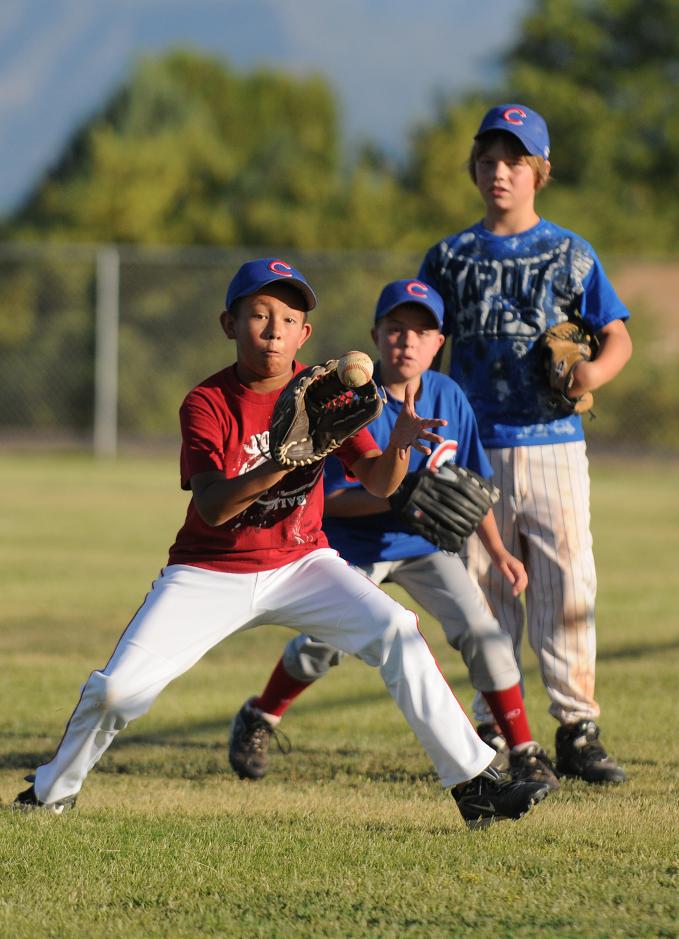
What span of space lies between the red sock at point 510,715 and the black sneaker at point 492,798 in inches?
29.9

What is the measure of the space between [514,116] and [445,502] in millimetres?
1369

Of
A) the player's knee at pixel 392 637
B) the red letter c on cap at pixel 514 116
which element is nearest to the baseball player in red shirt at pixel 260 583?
the player's knee at pixel 392 637

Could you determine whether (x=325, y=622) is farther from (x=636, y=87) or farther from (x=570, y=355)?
(x=636, y=87)

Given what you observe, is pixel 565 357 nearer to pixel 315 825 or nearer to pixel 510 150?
pixel 510 150

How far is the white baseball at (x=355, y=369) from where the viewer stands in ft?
11.6

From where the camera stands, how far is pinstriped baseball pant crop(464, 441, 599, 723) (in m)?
4.80

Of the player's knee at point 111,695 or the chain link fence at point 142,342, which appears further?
the chain link fence at point 142,342

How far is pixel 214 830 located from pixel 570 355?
6.15 feet

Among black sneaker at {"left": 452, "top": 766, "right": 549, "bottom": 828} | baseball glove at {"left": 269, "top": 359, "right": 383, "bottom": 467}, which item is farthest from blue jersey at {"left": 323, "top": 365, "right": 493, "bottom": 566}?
black sneaker at {"left": 452, "top": 766, "right": 549, "bottom": 828}

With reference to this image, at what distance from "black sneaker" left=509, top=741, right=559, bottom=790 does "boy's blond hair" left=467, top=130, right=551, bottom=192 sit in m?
1.93

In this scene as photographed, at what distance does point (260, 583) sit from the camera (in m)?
3.88

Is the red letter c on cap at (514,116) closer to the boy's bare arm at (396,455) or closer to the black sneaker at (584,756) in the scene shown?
the boy's bare arm at (396,455)

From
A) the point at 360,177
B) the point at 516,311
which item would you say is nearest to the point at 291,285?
the point at 516,311

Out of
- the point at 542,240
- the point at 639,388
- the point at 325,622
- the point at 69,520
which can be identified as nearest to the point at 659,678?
the point at 542,240
